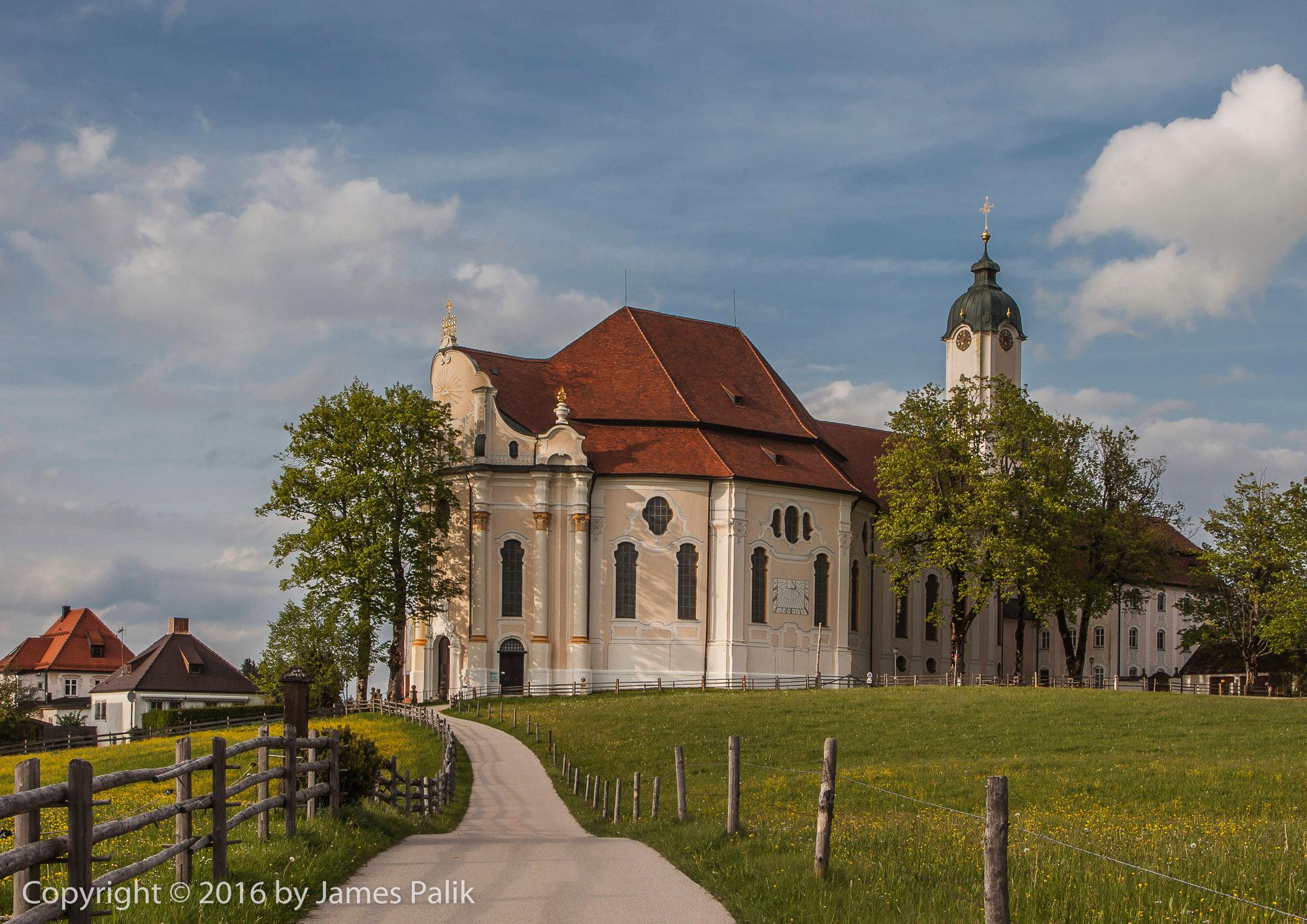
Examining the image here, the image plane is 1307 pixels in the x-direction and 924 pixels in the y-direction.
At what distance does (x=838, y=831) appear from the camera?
16766mm

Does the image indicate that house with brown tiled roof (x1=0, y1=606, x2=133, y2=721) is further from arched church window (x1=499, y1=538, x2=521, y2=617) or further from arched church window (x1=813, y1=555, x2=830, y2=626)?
arched church window (x1=813, y1=555, x2=830, y2=626)

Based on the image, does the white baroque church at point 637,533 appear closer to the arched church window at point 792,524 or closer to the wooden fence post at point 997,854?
the arched church window at point 792,524

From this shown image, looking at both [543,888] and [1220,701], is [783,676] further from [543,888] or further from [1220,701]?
[543,888]

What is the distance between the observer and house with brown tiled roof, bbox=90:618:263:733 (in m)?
80.9

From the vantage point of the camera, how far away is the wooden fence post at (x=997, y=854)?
30.8ft

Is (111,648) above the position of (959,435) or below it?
below

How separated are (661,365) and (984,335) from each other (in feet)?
81.2

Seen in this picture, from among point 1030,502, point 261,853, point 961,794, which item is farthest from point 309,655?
point 261,853

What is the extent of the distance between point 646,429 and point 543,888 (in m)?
53.5

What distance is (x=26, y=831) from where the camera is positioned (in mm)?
8219

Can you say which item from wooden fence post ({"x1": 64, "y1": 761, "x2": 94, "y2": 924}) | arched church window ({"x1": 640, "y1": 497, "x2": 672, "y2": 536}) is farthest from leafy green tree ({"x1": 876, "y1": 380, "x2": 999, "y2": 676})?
wooden fence post ({"x1": 64, "y1": 761, "x2": 94, "y2": 924})

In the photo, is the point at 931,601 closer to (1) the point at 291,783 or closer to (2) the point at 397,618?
(2) the point at 397,618

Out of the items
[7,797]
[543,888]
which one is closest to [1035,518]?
[543,888]

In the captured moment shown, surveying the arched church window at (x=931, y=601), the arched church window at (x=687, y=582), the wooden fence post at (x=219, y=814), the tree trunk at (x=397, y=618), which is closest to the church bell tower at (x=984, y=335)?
the arched church window at (x=931, y=601)
